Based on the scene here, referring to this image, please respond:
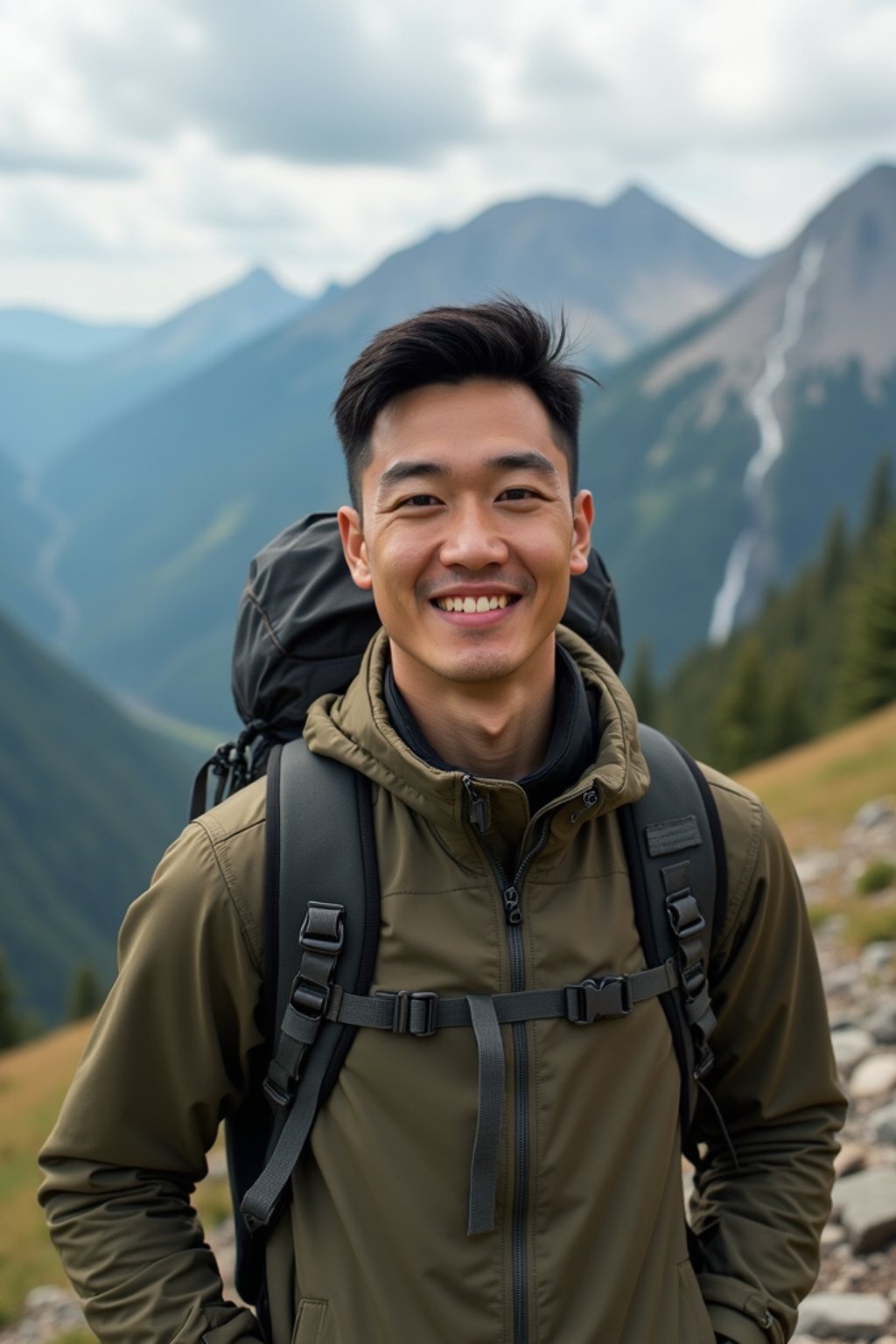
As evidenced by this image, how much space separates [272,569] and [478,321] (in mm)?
1213

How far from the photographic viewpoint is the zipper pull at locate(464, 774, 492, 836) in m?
3.22

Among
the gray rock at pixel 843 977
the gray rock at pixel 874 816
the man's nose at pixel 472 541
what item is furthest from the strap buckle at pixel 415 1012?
the gray rock at pixel 874 816

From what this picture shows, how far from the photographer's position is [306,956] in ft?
10.4

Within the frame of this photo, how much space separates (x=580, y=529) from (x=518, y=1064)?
1.65m

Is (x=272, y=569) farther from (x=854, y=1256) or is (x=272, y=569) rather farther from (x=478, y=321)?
(x=854, y=1256)

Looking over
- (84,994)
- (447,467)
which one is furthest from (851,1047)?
(84,994)

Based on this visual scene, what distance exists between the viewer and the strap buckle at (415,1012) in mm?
3131

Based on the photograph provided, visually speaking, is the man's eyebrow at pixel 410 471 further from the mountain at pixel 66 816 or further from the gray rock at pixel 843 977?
the mountain at pixel 66 816

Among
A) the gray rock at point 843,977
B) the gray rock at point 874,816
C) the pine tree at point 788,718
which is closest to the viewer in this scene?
the gray rock at point 843,977

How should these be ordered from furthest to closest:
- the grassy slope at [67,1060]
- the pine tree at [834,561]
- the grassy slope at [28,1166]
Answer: the pine tree at [834,561] → the grassy slope at [67,1060] → the grassy slope at [28,1166]

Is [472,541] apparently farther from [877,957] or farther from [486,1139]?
[877,957]

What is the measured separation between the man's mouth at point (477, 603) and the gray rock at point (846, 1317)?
4142 mm

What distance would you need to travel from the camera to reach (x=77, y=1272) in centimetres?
324

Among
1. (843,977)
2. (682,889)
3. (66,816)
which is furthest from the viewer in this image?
(66,816)
